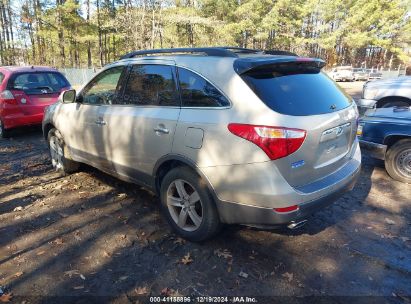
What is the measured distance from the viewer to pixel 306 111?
2.98m

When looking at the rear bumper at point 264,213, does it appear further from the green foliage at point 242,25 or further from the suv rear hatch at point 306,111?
the green foliage at point 242,25

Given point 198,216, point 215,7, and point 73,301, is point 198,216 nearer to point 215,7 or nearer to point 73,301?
point 73,301

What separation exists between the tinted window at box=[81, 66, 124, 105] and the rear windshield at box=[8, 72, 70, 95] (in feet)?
13.6

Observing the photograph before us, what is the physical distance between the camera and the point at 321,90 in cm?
338

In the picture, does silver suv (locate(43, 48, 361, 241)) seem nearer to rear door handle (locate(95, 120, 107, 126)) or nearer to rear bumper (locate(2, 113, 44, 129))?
rear door handle (locate(95, 120, 107, 126))

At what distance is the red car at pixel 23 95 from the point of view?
7.84 m

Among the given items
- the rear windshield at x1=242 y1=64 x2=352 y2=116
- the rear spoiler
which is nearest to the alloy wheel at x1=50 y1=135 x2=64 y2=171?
the rear spoiler

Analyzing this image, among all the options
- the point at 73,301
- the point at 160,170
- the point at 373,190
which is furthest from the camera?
the point at 373,190

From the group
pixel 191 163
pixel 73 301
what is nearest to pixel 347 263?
pixel 191 163

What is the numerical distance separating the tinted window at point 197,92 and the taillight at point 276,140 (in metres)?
0.43

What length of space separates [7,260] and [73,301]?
1.02 metres

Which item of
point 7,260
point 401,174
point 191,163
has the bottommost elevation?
point 7,260

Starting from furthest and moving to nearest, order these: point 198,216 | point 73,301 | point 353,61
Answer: point 353,61, point 198,216, point 73,301

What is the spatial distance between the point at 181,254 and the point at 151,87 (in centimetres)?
179
